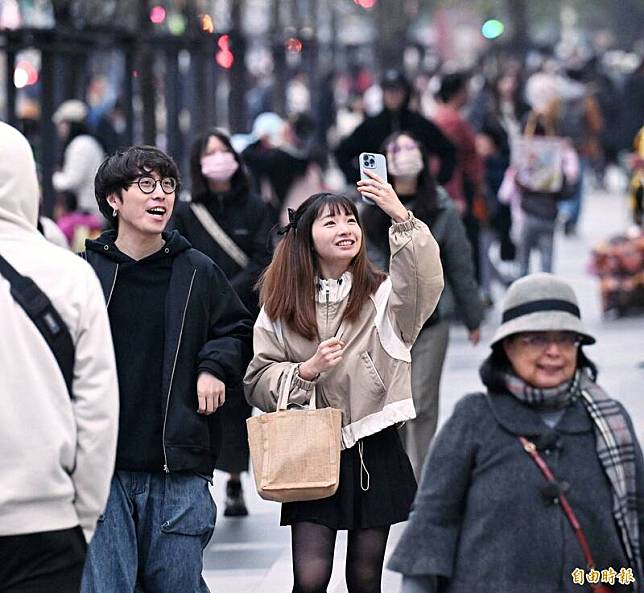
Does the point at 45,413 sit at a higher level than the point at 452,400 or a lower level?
higher

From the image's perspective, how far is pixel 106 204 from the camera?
5.49 m

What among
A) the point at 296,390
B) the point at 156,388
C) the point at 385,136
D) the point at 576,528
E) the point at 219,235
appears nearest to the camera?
the point at 576,528

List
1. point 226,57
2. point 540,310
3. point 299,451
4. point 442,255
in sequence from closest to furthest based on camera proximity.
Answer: point 540,310 < point 299,451 < point 442,255 < point 226,57

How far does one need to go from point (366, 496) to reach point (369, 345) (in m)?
0.46

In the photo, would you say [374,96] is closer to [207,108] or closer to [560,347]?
[207,108]

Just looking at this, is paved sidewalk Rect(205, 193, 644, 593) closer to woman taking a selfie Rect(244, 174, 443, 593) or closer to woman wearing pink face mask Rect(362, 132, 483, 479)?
woman wearing pink face mask Rect(362, 132, 483, 479)

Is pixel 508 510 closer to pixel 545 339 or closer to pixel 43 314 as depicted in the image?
pixel 545 339

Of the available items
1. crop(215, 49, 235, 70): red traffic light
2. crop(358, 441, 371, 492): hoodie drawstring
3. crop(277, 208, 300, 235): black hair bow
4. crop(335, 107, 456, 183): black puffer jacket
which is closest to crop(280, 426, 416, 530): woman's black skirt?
crop(358, 441, 371, 492): hoodie drawstring

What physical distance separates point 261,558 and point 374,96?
69.8 ft

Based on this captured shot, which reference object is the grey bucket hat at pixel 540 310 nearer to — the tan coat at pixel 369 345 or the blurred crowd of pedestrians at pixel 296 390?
the blurred crowd of pedestrians at pixel 296 390

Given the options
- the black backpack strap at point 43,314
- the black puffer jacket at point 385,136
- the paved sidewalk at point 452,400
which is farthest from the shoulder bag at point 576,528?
the black puffer jacket at point 385,136

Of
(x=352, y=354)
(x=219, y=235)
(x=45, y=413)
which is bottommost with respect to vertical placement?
(x=45, y=413)

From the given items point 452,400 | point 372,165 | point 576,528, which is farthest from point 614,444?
point 452,400

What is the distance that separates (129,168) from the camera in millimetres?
5359
